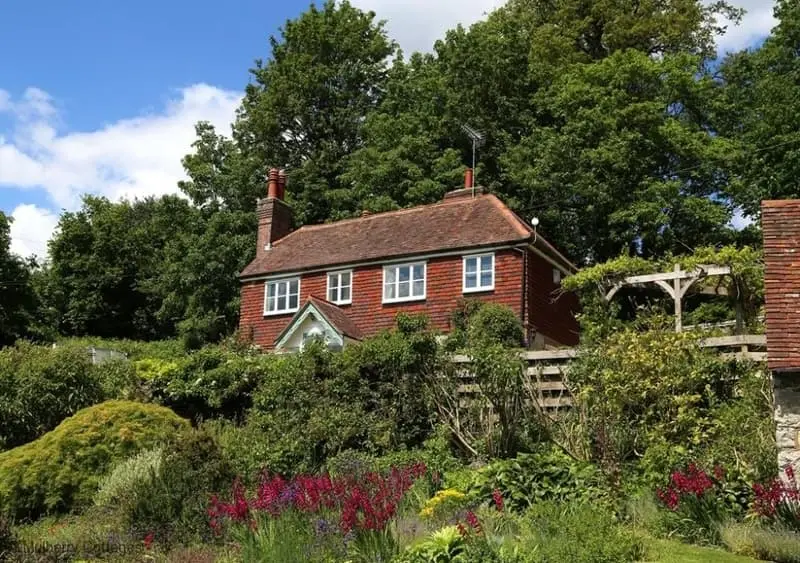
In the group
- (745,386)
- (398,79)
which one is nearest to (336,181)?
(398,79)

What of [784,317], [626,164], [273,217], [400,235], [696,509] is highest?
[626,164]

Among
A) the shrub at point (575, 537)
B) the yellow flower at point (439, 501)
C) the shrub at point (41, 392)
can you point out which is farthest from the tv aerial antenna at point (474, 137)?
the shrub at point (575, 537)

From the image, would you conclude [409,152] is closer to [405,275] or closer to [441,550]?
[405,275]

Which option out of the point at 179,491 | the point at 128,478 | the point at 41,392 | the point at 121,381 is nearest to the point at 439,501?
the point at 179,491

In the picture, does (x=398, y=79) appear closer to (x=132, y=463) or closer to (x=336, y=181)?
(x=336, y=181)

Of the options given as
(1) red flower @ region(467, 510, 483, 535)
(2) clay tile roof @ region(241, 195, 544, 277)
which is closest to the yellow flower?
(1) red flower @ region(467, 510, 483, 535)

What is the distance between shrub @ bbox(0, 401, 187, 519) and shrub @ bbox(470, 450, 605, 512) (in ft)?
17.5

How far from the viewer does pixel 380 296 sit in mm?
27953

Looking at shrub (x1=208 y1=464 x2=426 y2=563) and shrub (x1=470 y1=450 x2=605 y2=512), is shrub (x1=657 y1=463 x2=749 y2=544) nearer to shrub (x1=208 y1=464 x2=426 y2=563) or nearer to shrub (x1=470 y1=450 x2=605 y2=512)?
shrub (x1=470 y1=450 x2=605 y2=512)

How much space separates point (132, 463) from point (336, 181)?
3017 centimetres

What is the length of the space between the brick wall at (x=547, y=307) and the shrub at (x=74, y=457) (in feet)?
46.4

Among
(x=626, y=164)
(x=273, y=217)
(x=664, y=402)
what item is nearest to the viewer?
(x=664, y=402)

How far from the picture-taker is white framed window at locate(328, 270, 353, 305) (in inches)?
1131

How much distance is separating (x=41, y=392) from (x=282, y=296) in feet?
41.6
